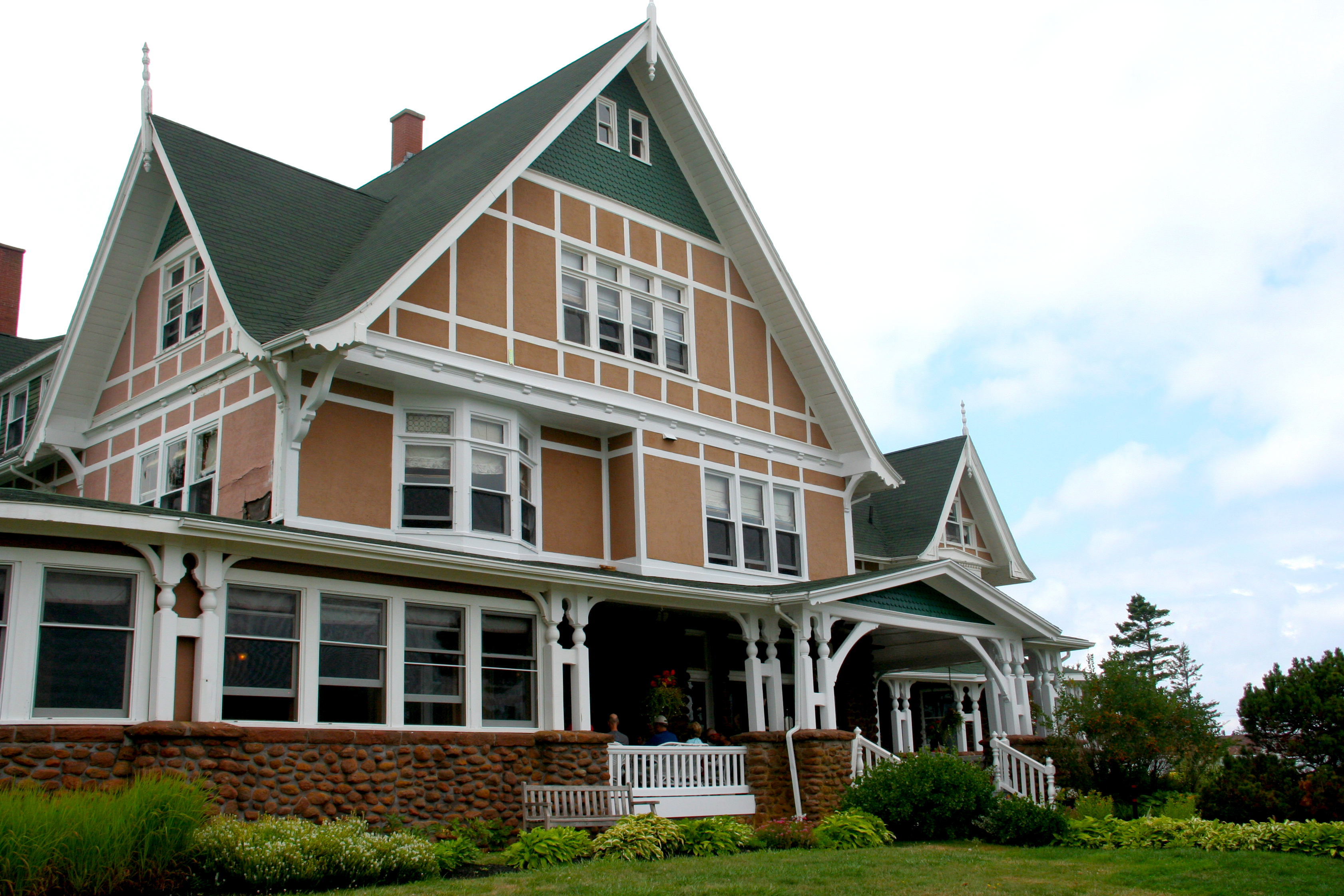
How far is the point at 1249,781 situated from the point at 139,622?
43.1 feet

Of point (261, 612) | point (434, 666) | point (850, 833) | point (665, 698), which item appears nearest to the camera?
point (261, 612)

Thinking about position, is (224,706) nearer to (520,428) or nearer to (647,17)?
(520,428)

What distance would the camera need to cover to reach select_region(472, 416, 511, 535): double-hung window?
57.6ft

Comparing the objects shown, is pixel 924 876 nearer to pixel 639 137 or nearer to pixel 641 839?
pixel 641 839

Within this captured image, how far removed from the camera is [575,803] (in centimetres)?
1491

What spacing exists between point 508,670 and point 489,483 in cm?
295

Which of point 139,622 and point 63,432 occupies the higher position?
point 63,432

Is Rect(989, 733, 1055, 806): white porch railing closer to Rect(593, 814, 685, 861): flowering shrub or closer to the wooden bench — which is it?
the wooden bench

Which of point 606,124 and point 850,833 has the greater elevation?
point 606,124

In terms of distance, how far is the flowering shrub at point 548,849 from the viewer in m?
12.9

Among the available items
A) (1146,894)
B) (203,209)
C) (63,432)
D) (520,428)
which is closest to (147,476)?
(63,432)

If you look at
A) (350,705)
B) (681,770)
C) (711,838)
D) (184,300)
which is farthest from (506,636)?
(184,300)

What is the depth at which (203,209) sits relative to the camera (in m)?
18.1

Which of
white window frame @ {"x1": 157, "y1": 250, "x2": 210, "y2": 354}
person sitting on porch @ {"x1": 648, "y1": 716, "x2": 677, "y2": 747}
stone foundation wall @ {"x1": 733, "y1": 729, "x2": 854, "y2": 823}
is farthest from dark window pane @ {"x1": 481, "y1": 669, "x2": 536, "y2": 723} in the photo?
white window frame @ {"x1": 157, "y1": 250, "x2": 210, "y2": 354}
